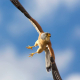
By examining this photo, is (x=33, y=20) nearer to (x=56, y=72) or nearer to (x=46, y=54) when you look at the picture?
(x=46, y=54)

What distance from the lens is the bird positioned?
8.35 m

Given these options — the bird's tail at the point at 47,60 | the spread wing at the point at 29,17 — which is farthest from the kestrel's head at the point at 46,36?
the spread wing at the point at 29,17

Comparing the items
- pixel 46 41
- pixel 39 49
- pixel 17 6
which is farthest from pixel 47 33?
pixel 17 6

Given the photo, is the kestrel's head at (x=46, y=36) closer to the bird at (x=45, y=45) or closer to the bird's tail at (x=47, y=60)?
the bird at (x=45, y=45)

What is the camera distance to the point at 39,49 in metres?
8.84

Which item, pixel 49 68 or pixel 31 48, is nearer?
pixel 49 68

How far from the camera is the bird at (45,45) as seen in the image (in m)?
8.35

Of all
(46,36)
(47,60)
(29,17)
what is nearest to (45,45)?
(46,36)

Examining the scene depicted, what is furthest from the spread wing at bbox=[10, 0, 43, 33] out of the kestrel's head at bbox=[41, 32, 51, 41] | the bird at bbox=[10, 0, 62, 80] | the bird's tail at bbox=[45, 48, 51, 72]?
the bird's tail at bbox=[45, 48, 51, 72]

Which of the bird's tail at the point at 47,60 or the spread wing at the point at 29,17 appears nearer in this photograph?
the bird's tail at the point at 47,60

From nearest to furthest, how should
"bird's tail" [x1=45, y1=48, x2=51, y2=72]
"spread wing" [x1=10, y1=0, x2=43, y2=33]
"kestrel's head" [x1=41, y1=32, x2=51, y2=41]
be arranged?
"kestrel's head" [x1=41, y1=32, x2=51, y2=41] → "bird's tail" [x1=45, y1=48, x2=51, y2=72] → "spread wing" [x1=10, y1=0, x2=43, y2=33]

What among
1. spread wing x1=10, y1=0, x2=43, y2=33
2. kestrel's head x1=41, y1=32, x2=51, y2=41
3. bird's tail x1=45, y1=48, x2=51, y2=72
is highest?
spread wing x1=10, y1=0, x2=43, y2=33

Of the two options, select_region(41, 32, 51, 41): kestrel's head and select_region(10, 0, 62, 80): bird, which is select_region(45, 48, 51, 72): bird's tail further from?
select_region(41, 32, 51, 41): kestrel's head

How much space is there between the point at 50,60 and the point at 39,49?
3.05ft
